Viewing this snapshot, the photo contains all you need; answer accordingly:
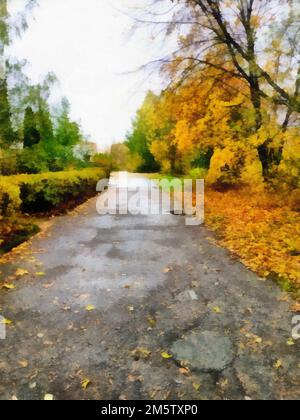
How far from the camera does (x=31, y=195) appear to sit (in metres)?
11.0

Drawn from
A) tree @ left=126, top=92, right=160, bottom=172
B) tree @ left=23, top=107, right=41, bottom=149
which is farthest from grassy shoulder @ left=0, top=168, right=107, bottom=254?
tree @ left=126, top=92, right=160, bottom=172

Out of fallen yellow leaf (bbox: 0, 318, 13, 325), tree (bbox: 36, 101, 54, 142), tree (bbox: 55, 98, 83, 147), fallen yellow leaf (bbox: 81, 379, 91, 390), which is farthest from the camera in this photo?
tree (bbox: 55, 98, 83, 147)

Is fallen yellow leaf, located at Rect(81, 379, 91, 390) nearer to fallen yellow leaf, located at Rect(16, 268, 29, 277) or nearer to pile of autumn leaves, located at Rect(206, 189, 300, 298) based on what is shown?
fallen yellow leaf, located at Rect(16, 268, 29, 277)

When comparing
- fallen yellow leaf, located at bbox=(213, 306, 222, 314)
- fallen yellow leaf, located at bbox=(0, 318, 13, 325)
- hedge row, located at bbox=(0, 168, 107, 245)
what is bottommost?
fallen yellow leaf, located at bbox=(213, 306, 222, 314)

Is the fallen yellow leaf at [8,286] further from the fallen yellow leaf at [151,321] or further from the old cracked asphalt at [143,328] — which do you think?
the fallen yellow leaf at [151,321]

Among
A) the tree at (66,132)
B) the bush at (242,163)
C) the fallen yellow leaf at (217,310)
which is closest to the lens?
the fallen yellow leaf at (217,310)

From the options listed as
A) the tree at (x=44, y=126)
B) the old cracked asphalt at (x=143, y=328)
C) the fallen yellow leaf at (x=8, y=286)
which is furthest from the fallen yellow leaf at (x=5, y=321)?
the tree at (x=44, y=126)

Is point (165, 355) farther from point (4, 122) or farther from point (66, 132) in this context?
point (66, 132)

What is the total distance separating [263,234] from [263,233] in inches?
4.3

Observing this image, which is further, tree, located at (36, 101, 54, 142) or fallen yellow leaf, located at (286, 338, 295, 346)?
→ tree, located at (36, 101, 54, 142)

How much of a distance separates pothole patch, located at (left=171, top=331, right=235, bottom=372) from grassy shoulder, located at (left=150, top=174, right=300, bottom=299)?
78.2 inches

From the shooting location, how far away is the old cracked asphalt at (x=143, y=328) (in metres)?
3.68

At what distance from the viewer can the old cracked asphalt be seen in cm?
368
